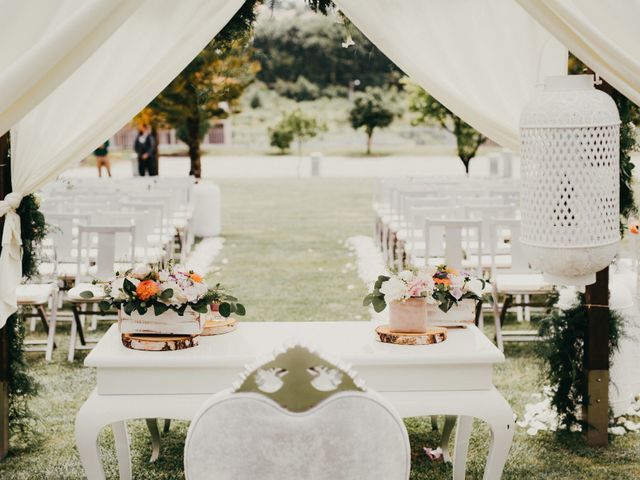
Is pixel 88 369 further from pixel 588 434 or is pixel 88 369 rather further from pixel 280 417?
pixel 280 417

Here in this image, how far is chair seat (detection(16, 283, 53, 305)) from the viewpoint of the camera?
6633mm

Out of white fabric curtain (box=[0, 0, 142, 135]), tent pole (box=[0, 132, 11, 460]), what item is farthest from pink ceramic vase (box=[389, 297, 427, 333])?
tent pole (box=[0, 132, 11, 460])

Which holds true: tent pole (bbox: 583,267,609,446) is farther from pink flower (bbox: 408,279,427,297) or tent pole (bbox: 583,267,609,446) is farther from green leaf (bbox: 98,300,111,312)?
green leaf (bbox: 98,300,111,312)

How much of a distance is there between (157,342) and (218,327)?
0.40 m

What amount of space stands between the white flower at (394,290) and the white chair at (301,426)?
5.58 feet

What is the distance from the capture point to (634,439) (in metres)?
5.29

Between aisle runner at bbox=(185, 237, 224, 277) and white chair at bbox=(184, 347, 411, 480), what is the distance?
8457 millimetres

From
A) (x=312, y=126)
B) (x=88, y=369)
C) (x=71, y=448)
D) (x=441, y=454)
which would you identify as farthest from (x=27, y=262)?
(x=312, y=126)

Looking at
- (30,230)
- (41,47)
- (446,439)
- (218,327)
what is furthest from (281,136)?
(41,47)

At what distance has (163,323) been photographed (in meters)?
4.18

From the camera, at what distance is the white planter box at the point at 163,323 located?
4180mm

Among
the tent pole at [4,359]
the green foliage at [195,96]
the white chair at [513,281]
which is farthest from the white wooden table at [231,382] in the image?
the green foliage at [195,96]

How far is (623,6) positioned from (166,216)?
6.95 metres

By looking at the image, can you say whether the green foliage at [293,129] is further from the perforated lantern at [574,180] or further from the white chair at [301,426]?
the white chair at [301,426]
